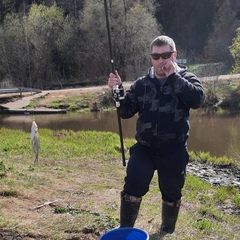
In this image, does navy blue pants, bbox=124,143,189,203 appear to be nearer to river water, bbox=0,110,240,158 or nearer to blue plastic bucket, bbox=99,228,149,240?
blue plastic bucket, bbox=99,228,149,240

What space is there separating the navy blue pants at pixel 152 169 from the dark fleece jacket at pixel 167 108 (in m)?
0.08

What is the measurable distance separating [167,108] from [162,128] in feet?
0.57

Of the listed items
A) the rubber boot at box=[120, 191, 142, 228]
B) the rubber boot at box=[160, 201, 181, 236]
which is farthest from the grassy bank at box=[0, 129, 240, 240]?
the rubber boot at box=[120, 191, 142, 228]

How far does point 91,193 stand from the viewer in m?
5.54

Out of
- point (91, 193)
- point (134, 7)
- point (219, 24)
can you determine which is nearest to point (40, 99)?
point (134, 7)

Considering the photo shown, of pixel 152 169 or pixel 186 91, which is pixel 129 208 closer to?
pixel 152 169

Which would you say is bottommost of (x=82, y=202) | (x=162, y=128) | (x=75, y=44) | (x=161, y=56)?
(x=82, y=202)

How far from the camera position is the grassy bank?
3.67 meters

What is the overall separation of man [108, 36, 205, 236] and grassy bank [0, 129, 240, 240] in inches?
22.5

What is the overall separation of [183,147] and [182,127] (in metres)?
0.18

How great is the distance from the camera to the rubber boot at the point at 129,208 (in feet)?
10.9

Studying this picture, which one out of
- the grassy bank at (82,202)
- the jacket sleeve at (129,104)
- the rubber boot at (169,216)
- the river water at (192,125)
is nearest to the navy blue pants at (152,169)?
the rubber boot at (169,216)

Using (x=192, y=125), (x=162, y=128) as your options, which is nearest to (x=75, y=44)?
(x=192, y=125)

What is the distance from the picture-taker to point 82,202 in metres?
4.82
